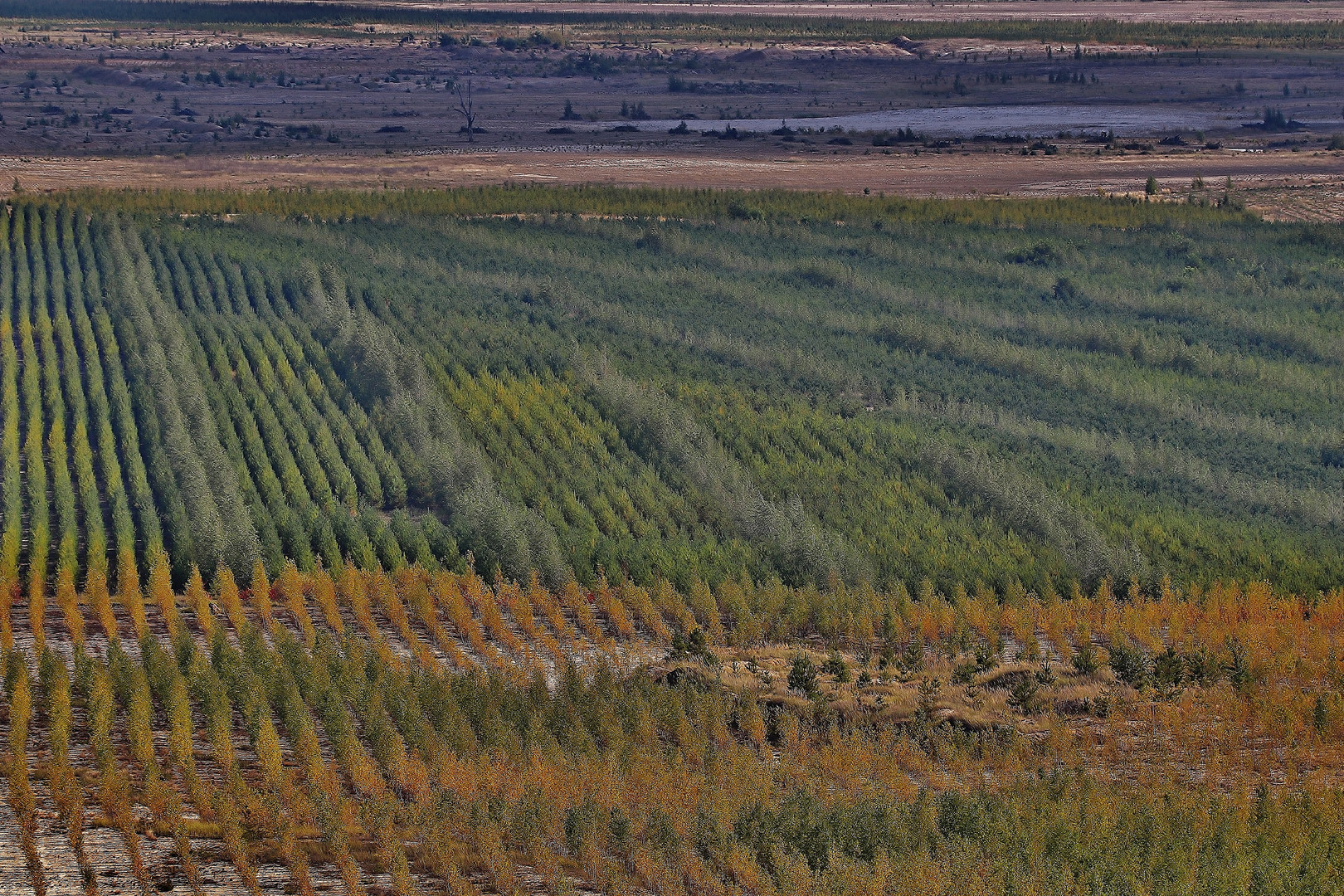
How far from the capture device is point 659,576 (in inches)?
996

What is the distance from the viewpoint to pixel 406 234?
2015 inches

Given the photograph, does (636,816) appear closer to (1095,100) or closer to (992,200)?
(992,200)

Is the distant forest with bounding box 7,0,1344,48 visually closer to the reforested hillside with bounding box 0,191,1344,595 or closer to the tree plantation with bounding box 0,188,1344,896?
the reforested hillside with bounding box 0,191,1344,595

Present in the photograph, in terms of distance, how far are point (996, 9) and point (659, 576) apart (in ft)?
425

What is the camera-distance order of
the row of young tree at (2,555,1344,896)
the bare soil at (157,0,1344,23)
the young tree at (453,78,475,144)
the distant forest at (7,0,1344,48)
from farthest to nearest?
the bare soil at (157,0,1344,23) → the distant forest at (7,0,1344,48) → the young tree at (453,78,475,144) → the row of young tree at (2,555,1344,896)

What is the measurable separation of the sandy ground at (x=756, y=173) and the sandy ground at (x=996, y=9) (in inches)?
2504

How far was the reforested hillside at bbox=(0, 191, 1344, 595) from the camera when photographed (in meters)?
26.3

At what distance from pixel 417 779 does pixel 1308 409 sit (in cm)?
2481

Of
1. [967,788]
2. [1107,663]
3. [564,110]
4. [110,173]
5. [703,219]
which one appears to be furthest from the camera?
[564,110]

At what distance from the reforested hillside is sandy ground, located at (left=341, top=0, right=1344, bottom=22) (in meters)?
85.3

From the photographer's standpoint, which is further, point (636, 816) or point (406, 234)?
point (406, 234)

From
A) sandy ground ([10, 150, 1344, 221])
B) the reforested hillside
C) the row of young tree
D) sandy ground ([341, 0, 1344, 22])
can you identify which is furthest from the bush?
sandy ground ([341, 0, 1344, 22])

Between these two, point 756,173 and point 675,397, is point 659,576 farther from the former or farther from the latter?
point 756,173

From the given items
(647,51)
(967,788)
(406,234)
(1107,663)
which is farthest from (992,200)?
(647,51)
